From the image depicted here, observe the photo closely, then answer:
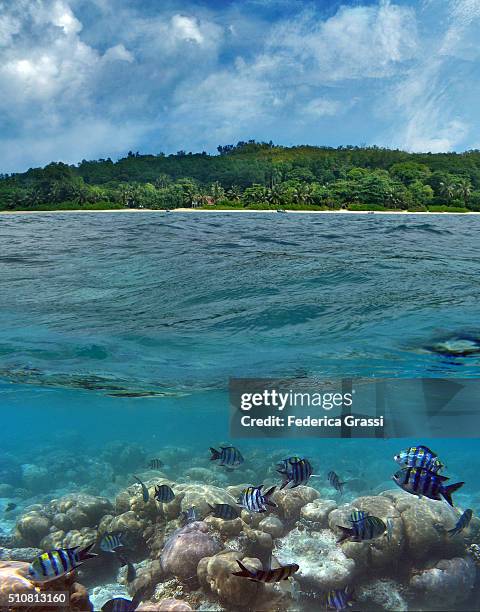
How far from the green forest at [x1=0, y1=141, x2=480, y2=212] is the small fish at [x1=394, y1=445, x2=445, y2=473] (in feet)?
284

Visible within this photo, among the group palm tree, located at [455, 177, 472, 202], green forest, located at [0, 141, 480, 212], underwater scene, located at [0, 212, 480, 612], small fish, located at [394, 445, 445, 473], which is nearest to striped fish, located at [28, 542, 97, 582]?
underwater scene, located at [0, 212, 480, 612]

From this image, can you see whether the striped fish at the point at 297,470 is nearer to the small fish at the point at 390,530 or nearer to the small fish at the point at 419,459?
the small fish at the point at 419,459

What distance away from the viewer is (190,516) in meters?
10.6

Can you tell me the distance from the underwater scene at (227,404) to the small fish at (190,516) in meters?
0.06

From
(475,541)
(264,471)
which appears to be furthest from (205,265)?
(475,541)

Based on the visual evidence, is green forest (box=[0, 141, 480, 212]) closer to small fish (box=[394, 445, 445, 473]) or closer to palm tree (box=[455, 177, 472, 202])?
palm tree (box=[455, 177, 472, 202])

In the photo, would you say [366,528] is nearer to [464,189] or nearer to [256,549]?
[256,549]

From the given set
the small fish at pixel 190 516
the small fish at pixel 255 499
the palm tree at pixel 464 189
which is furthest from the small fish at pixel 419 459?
the palm tree at pixel 464 189

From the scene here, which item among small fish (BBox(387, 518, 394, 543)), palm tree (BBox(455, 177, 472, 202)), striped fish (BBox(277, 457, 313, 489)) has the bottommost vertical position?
small fish (BBox(387, 518, 394, 543))

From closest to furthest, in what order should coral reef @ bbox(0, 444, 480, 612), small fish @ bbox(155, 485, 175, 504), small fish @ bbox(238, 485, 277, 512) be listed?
small fish @ bbox(238, 485, 277, 512), coral reef @ bbox(0, 444, 480, 612), small fish @ bbox(155, 485, 175, 504)

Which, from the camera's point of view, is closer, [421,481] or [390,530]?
[421,481]

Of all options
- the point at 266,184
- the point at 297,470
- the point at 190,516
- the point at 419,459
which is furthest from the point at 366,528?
the point at 266,184

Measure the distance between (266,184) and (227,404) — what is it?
11087 cm

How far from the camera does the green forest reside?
9712cm
